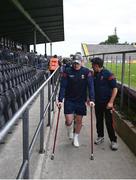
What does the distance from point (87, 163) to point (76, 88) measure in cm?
137

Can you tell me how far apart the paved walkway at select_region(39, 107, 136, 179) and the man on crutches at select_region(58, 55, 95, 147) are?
44 centimetres

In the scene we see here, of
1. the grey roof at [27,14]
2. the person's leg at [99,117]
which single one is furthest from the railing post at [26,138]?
the grey roof at [27,14]

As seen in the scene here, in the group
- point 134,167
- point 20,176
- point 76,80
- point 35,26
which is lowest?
point 134,167

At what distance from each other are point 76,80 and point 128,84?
2505mm

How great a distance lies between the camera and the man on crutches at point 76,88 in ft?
23.0

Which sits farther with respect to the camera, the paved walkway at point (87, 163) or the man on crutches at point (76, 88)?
the man on crutches at point (76, 88)

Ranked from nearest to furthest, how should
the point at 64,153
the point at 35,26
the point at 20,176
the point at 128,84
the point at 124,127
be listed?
the point at 20,176, the point at 64,153, the point at 124,127, the point at 128,84, the point at 35,26

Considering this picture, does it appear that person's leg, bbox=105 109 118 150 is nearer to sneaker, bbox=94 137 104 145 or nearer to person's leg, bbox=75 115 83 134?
sneaker, bbox=94 137 104 145

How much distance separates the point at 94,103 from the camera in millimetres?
7293

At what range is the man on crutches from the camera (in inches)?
276

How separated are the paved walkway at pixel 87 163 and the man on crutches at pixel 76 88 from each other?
444 millimetres

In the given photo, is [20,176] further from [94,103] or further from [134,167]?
[94,103]

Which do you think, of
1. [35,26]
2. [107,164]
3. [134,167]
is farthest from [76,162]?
[35,26]

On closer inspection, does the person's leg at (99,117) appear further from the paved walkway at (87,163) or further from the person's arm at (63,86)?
the person's arm at (63,86)
